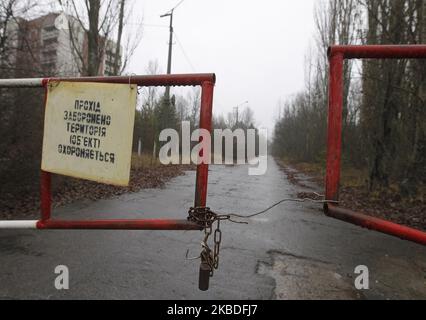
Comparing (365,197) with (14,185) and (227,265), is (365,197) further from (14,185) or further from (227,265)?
(14,185)

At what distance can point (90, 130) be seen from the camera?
1919 millimetres

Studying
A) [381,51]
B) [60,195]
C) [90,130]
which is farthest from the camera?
[60,195]

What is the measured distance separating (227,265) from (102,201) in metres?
4.99

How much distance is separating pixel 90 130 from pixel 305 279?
2961mm

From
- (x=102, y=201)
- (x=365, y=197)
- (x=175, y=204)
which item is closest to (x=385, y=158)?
(x=365, y=197)


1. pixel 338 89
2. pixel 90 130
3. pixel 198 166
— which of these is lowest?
pixel 198 166

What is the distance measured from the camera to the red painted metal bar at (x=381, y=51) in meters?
1.64

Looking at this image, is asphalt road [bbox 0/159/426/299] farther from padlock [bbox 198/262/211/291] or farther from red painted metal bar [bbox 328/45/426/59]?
red painted metal bar [bbox 328/45/426/59]

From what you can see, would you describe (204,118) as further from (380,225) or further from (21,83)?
(21,83)

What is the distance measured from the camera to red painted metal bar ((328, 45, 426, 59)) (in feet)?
5.39

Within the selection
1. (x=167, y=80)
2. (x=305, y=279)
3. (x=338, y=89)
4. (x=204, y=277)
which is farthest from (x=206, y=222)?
(x=305, y=279)

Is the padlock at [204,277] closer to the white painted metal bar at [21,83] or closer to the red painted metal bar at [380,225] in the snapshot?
the red painted metal bar at [380,225]

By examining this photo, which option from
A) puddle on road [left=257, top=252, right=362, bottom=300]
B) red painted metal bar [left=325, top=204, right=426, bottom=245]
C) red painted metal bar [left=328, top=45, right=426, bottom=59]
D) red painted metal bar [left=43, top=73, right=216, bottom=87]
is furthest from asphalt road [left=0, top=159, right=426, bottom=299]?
red painted metal bar [left=328, top=45, right=426, bottom=59]

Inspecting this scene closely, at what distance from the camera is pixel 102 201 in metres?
8.09
